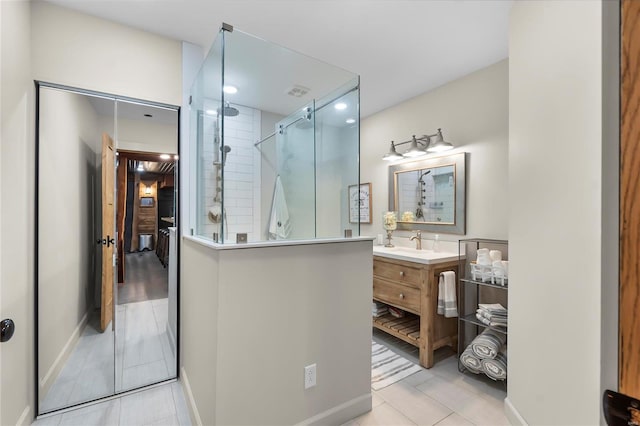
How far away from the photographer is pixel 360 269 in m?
1.82

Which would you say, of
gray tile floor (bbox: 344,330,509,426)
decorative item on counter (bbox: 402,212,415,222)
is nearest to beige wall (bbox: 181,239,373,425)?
gray tile floor (bbox: 344,330,509,426)

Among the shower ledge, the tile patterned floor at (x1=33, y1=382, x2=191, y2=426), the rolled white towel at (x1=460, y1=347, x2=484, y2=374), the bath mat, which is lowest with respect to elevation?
the bath mat

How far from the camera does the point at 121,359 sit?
6.79ft

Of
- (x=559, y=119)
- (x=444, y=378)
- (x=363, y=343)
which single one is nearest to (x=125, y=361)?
(x=363, y=343)

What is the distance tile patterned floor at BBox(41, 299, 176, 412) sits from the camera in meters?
1.93

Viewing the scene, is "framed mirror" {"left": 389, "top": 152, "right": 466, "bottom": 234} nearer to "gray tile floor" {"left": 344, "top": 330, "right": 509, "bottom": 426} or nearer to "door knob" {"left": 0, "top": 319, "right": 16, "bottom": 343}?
"gray tile floor" {"left": 344, "top": 330, "right": 509, "bottom": 426}

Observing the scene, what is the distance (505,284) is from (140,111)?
118 inches

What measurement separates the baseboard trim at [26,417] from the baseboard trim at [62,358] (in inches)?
4.7

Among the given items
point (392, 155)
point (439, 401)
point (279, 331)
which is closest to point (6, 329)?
point (279, 331)

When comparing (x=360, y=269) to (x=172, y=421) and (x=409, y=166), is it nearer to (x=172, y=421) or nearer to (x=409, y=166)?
(x=172, y=421)

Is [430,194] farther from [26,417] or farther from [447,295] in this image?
[26,417]

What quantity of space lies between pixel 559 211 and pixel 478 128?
78.8 inches

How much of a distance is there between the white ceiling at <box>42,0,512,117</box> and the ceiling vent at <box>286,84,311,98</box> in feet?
0.93

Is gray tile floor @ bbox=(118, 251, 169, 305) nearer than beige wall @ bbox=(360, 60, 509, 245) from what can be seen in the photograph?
Yes
